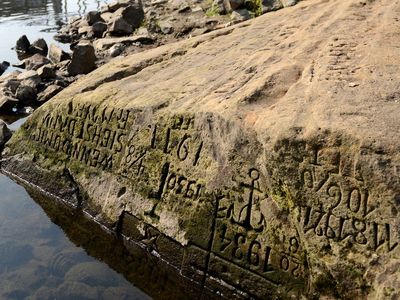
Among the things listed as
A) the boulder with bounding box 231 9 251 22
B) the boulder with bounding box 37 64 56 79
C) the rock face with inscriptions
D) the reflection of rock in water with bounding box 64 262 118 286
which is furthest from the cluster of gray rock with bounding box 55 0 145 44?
the reflection of rock in water with bounding box 64 262 118 286

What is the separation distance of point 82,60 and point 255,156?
31.7 ft

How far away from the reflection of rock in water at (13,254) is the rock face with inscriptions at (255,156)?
94 cm

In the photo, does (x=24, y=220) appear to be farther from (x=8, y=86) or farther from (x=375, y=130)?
(x=8, y=86)

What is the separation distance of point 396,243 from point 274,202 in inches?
44.7

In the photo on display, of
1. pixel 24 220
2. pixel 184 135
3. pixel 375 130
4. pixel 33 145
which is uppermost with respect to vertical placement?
pixel 375 130

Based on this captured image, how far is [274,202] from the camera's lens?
15.0ft

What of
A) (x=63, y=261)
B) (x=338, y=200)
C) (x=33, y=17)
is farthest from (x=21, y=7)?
(x=338, y=200)

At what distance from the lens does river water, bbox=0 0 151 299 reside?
17.7 ft

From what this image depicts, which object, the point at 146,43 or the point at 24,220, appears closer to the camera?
the point at 24,220

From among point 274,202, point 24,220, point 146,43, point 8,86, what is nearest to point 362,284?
point 274,202

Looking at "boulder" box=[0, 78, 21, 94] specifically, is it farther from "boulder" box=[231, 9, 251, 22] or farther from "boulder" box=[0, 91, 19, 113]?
"boulder" box=[231, 9, 251, 22]

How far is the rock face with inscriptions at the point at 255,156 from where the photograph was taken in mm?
4086

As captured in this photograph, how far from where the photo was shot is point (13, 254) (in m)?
6.07

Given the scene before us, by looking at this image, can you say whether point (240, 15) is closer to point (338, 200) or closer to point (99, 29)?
point (99, 29)
